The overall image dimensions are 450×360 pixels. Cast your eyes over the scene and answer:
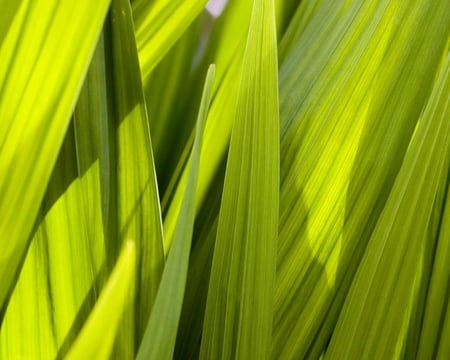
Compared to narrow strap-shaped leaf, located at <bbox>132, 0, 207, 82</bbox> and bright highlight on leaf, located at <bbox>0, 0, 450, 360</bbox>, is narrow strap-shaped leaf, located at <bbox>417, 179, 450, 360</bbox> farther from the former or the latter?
narrow strap-shaped leaf, located at <bbox>132, 0, 207, 82</bbox>

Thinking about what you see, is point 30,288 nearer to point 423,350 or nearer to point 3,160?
point 3,160

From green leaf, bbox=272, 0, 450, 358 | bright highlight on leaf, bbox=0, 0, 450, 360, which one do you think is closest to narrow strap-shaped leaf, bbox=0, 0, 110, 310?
bright highlight on leaf, bbox=0, 0, 450, 360

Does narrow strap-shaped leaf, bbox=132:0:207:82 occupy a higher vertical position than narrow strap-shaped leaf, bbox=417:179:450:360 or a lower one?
higher

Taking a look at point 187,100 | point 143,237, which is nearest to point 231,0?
point 187,100

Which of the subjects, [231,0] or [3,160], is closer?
[3,160]

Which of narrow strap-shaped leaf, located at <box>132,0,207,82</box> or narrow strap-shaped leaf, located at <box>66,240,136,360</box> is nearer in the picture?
narrow strap-shaped leaf, located at <box>66,240,136,360</box>

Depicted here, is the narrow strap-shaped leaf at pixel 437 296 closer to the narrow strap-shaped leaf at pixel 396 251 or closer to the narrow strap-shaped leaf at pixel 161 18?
the narrow strap-shaped leaf at pixel 396 251

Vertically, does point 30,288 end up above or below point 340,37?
below
